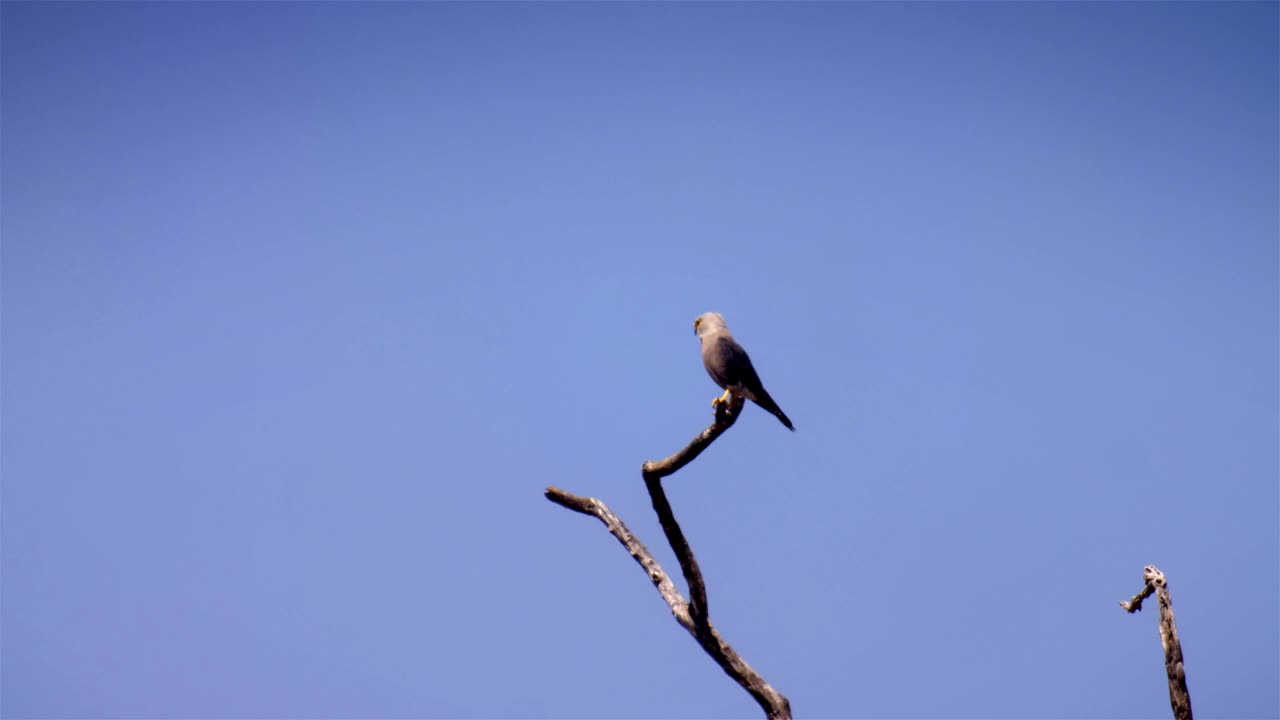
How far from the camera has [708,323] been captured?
794 centimetres

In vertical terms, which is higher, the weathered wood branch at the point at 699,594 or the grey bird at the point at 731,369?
the grey bird at the point at 731,369

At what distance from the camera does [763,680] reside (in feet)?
19.4

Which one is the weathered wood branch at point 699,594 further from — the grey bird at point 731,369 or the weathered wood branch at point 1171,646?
the weathered wood branch at point 1171,646

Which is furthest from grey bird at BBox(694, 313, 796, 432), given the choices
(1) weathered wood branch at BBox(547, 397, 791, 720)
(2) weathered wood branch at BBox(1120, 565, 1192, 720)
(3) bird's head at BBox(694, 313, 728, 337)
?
(2) weathered wood branch at BBox(1120, 565, 1192, 720)

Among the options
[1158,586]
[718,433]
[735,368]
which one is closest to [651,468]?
[718,433]

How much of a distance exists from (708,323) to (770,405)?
1.06m

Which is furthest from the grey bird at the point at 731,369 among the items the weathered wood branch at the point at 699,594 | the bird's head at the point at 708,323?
the weathered wood branch at the point at 699,594

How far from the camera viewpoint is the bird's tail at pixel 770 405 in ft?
23.6

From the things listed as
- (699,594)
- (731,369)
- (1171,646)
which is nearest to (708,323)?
(731,369)

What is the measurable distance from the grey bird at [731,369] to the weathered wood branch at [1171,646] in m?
2.70

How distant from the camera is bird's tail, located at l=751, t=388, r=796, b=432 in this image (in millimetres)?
7188

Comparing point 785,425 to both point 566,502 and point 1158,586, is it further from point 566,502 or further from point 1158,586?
point 1158,586

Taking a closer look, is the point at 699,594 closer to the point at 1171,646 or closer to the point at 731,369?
the point at 731,369

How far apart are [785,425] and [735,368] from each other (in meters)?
0.61
